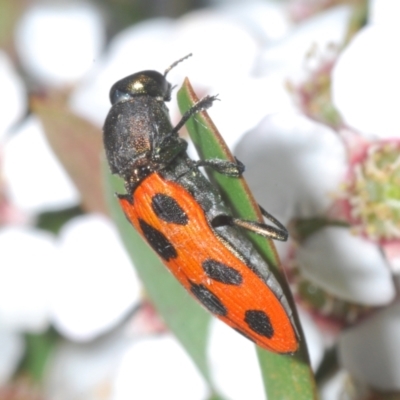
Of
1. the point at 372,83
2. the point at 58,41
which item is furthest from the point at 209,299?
the point at 58,41

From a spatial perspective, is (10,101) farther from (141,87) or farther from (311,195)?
(311,195)

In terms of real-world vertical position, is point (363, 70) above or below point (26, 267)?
above

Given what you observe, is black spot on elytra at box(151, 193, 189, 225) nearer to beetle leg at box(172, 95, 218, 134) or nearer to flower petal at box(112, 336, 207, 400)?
beetle leg at box(172, 95, 218, 134)

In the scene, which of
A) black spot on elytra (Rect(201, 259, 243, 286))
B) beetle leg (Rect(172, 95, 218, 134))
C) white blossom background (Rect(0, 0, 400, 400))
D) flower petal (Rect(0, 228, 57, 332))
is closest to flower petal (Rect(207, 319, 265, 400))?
white blossom background (Rect(0, 0, 400, 400))

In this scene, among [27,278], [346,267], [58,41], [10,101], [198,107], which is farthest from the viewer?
[58,41]

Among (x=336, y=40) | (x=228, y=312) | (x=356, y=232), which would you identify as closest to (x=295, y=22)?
(x=336, y=40)

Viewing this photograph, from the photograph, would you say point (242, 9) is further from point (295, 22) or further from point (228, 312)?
point (228, 312)
